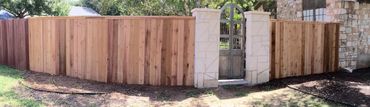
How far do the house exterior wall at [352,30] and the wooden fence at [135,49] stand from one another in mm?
5470

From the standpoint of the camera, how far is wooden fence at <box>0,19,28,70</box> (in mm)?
10906

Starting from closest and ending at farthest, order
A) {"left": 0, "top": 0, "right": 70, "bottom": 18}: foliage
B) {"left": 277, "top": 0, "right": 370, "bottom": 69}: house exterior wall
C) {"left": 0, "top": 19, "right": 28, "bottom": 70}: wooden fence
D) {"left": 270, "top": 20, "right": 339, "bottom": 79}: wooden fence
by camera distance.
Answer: {"left": 270, "top": 20, "right": 339, "bottom": 79}: wooden fence < {"left": 0, "top": 19, "right": 28, "bottom": 70}: wooden fence < {"left": 277, "top": 0, "right": 370, "bottom": 69}: house exterior wall < {"left": 0, "top": 0, "right": 70, "bottom": 18}: foliage

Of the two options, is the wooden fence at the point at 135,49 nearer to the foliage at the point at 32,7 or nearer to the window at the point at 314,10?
the window at the point at 314,10

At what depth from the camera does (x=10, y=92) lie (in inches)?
300

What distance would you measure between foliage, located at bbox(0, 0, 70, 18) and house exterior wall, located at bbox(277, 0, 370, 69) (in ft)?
69.0

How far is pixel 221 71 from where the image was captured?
945 cm

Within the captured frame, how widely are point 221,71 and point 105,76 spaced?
2.75 m

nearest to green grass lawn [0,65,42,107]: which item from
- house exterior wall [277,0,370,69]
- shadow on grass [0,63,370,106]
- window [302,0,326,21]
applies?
shadow on grass [0,63,370,106]

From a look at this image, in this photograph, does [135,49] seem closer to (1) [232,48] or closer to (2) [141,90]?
(2) [141,90]

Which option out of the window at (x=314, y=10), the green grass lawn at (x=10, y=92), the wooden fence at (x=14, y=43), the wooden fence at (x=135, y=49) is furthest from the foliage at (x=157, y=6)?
the green grass lawn at (x=10, y=92)

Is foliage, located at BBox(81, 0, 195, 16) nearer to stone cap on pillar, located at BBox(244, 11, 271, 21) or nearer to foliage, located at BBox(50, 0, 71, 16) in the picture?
foliage, located at BBox(50, 0, 71, 16)

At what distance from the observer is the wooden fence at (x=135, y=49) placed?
28.8 ft

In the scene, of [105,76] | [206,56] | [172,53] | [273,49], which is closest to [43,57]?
[105,76]

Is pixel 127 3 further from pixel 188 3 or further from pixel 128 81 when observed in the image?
pixel 128 81
